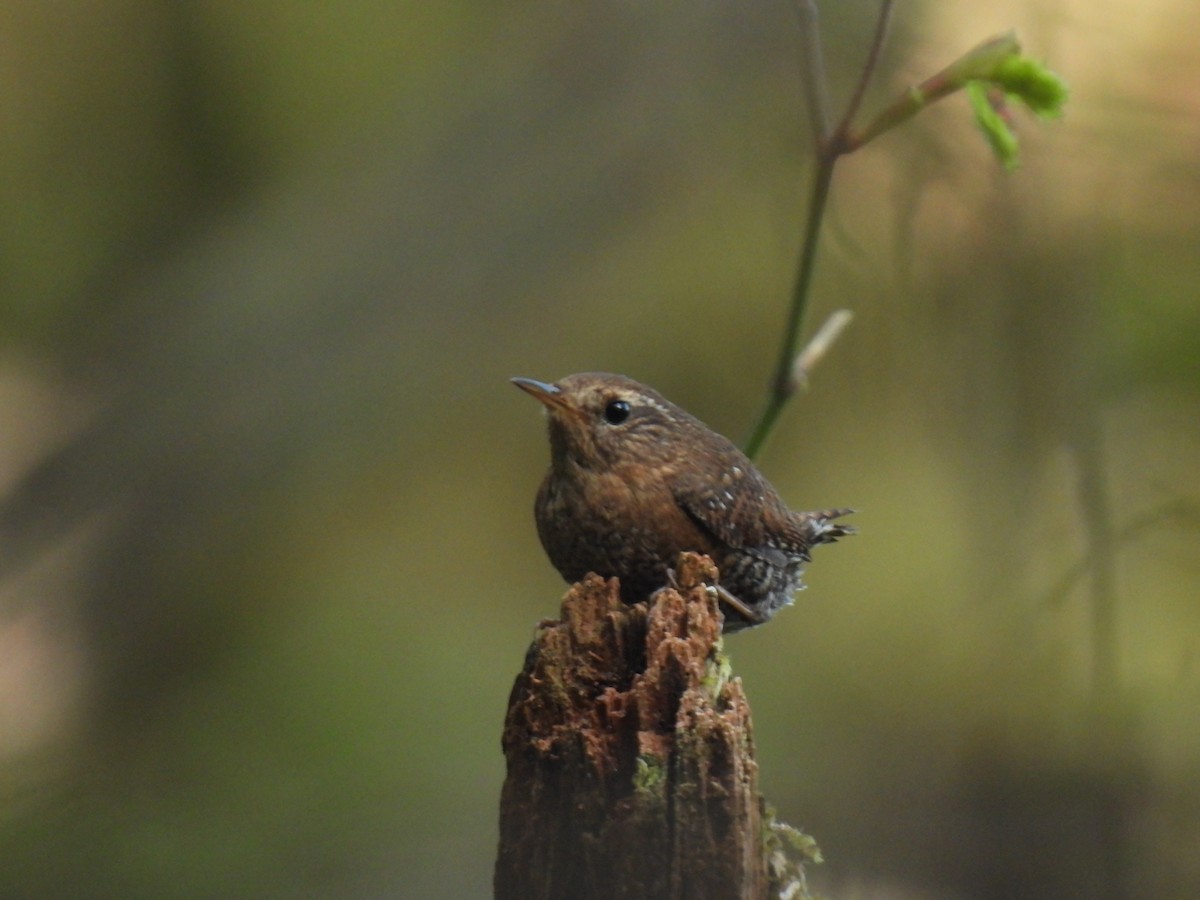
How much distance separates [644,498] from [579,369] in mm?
2701

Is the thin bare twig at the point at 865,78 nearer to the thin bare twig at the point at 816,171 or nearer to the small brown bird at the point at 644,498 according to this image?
the thin bare twig at the point at 816,171

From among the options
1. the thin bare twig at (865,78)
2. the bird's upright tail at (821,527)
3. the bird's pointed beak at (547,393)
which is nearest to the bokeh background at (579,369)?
the bird's upright tail at (821,527)

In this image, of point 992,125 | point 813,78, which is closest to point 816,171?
point 813,78

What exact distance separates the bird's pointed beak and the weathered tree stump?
848 mm

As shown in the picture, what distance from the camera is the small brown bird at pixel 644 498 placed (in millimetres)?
2711

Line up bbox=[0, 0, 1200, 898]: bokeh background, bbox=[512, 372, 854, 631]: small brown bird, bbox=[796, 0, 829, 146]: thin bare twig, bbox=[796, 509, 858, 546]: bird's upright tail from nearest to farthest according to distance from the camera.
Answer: bbox=[796, 0, 829, 146]: thin bare twig
bbox=[512, 372, 854, 631]: small brown bird
bbox=[796, 509, 858, 546]: bird's upright tail
bbox=[0, 0, 1200, 898]: bokeh background

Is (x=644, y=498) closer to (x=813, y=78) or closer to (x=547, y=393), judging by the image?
(x=547, y=393)

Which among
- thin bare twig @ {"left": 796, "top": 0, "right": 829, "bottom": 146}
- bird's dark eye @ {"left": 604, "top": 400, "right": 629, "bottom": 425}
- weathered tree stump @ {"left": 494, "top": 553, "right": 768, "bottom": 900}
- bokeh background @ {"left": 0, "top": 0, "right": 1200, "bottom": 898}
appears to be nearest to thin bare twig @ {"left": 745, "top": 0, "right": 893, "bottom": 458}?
thin bare twig @ {"left": 796, "top": 0, "right": 829, "bottom": 146}

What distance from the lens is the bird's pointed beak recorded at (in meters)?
2.77

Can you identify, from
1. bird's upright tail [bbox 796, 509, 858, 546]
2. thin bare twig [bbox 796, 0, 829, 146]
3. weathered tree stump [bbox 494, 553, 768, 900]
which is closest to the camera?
weathered tree stump [bbox 494, 553, 768, 900]

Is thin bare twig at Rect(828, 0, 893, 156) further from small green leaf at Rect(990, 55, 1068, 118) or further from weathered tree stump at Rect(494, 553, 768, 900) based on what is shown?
weathered tree stump at Rect(494, 553, 768, 900)

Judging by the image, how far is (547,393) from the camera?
2812 mm

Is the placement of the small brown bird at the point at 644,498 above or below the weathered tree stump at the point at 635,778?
above

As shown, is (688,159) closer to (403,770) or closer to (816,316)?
(816,316)
